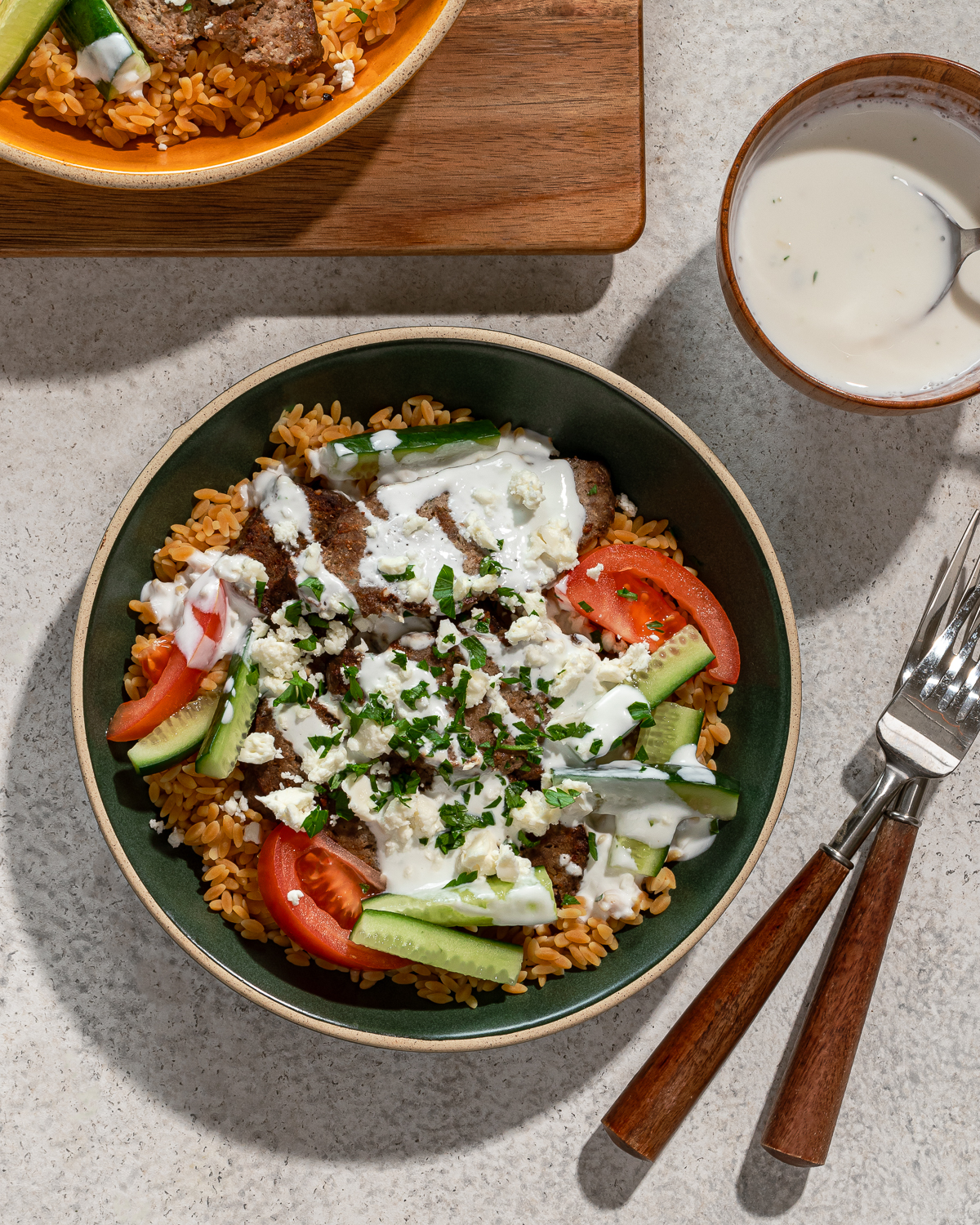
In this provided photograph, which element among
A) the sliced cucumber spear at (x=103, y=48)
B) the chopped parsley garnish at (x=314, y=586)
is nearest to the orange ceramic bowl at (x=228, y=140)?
the sliced cucumber spear at (x=103, y=48)

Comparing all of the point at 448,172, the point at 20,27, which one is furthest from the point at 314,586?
the point at 20,27

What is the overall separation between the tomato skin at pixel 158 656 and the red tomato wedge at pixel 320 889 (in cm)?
43

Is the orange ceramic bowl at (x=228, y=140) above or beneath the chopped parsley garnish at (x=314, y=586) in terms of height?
above

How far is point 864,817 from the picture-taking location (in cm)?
231

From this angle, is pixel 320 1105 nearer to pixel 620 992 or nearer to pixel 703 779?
pixel 620 992

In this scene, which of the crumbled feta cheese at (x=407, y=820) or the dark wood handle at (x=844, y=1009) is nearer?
the crumbled feta cheese at (x=407, y=820)

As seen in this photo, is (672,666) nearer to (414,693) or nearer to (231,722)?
(414,693)

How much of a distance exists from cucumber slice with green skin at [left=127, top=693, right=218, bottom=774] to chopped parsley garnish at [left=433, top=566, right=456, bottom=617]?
518 millimetres

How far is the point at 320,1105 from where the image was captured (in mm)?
2438

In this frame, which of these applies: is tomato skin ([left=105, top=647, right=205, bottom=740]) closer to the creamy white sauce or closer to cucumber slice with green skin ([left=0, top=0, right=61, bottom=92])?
cucumber slice with green skin ([left=0, top=0, right=61, bottom=92])

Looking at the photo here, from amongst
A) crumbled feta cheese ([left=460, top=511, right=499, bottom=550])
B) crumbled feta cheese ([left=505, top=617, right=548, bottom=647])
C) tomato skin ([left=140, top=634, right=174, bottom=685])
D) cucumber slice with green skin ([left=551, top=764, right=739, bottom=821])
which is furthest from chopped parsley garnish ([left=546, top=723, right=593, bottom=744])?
tomato skin ([left=140, top=634, right=174, bottom=685])

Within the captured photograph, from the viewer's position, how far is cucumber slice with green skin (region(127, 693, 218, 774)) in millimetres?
2051

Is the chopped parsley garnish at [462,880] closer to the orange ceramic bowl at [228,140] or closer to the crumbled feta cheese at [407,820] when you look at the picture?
the crumbled feta cheese at [407,820]

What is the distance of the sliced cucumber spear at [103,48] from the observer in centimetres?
193
